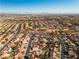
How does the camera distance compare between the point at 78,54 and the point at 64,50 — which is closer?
the point at 78,54

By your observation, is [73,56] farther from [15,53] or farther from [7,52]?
[7,52]

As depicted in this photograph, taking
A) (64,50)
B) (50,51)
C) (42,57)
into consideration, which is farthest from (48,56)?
(64,50)

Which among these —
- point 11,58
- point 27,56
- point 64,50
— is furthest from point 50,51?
point 11,58

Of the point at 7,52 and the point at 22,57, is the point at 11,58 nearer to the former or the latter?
the point at 22,57

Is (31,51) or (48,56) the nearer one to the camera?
(48,56)

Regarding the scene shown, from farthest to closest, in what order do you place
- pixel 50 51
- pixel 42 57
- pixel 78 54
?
pixel 50 51 → pixel 78 54 → pixel 42 57

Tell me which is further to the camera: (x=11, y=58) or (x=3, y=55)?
(x=3, y=55)

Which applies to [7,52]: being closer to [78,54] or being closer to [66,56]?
[66,56]

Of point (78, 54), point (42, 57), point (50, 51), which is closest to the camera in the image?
point (42, 57)

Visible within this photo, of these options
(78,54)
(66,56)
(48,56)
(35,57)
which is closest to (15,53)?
(35,57)
